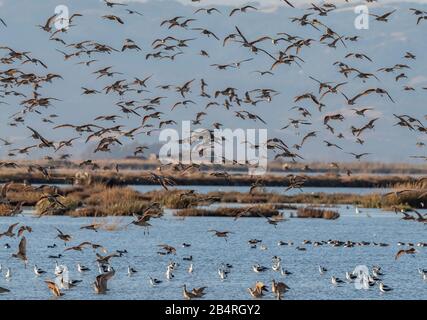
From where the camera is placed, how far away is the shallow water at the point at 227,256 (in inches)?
1262

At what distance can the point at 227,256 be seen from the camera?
41344 mm

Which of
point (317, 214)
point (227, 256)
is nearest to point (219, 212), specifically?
point (317, 214)

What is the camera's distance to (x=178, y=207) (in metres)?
61.2

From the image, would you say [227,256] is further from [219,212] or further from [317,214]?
[317,214]

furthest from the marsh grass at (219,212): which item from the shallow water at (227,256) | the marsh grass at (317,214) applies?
the marsh grass at (317,214)

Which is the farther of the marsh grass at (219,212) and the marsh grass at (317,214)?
the marsh grass at (317,214)

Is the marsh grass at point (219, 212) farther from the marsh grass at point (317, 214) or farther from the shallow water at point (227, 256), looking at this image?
the marsh grass at point (317, 214)

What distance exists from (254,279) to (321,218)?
23592 millimetres

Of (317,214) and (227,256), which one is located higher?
(317,214)

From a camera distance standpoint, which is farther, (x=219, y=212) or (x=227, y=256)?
(x=219, y=212)

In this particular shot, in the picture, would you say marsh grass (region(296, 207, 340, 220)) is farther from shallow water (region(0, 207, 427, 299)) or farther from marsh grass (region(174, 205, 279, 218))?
marsh grass (region(174, 205, 279, 218))

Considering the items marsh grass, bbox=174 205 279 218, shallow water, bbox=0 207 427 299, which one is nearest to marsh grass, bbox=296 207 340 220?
shallow water, bbox=0 207 427 299
